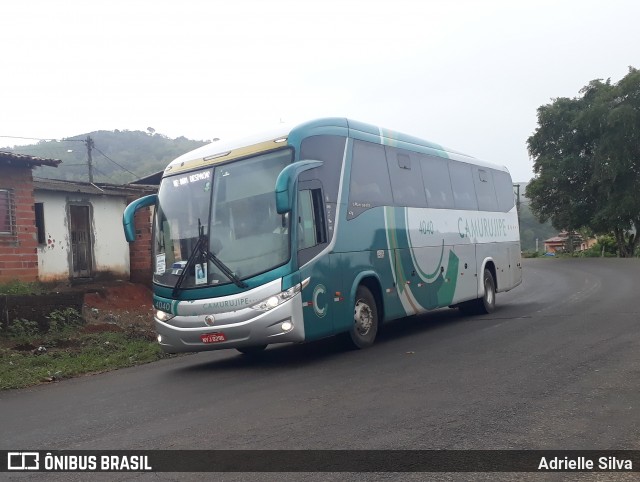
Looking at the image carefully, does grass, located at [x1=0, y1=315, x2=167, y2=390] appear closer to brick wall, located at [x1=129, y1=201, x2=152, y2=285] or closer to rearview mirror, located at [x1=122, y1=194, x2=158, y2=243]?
rearview mirror, located at [x1=122, y1=194, x2=158, y2=243]

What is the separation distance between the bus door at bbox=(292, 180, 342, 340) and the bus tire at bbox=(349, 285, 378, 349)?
748 millimetres

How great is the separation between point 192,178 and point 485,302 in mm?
8341

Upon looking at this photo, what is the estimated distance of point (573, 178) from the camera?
167ft

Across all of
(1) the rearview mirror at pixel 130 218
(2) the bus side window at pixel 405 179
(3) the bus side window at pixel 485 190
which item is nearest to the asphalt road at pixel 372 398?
(1) the rearview mirror at pixel 130 218

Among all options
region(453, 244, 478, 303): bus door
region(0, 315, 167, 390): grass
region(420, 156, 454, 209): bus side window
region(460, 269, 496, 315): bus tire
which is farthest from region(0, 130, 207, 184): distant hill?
region(420, 156, 454, 209): bus side window

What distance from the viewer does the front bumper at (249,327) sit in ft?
30.1

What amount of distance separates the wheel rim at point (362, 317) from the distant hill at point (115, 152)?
54.2 m

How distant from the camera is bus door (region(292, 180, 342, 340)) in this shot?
9.52 m

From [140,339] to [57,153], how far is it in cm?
6763

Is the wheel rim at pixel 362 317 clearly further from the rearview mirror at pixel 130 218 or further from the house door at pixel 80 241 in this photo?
the house door at pixel 80 241

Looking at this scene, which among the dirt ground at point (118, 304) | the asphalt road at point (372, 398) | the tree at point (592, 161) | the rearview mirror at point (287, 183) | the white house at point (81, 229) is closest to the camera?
the asphalt road at point (372, 398)

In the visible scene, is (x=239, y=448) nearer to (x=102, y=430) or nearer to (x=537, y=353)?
(x=102, y=430)

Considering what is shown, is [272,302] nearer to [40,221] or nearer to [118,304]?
[118,304]

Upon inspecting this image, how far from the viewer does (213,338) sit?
9375 millimetres
